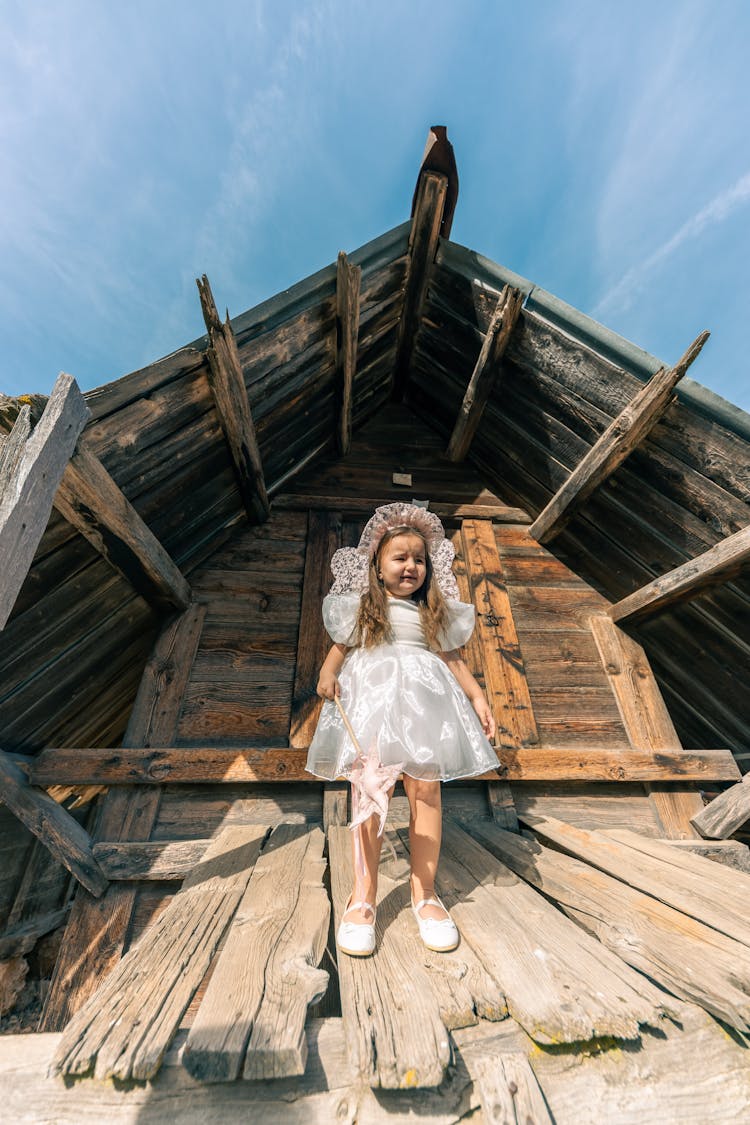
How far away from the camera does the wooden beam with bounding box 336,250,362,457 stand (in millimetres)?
3010

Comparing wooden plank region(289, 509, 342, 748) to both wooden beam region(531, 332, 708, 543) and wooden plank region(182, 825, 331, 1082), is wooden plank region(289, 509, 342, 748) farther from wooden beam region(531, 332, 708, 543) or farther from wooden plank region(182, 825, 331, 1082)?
wooden beam region(531, 332, 708, 543)

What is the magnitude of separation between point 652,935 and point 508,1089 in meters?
0.91

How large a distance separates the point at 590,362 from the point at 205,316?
2350mm

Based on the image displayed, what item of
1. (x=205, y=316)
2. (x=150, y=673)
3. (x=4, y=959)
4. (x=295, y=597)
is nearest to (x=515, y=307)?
(x=205, y=316)

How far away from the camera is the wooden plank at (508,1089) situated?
2.84ft

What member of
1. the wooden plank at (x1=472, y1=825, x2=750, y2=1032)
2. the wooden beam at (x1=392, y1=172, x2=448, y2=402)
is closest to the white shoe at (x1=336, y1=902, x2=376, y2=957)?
the wooden plank at (x1=472, y1=825, x2=750, y2=1032)

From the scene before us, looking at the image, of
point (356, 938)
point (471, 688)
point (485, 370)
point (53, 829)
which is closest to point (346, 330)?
point (485, 370)

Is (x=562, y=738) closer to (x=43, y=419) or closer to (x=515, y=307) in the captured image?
(x=515, y=307)

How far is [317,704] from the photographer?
11.0ft

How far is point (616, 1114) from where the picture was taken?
913 millimetres

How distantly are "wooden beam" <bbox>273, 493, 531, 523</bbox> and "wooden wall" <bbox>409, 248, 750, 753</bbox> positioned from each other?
189 mm

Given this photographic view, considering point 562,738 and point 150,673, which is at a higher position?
point 150,673

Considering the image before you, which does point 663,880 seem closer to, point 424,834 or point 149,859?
point 424,834

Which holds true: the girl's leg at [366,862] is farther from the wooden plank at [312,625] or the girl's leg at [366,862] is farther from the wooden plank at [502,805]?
the wooden plank at [502,805]
